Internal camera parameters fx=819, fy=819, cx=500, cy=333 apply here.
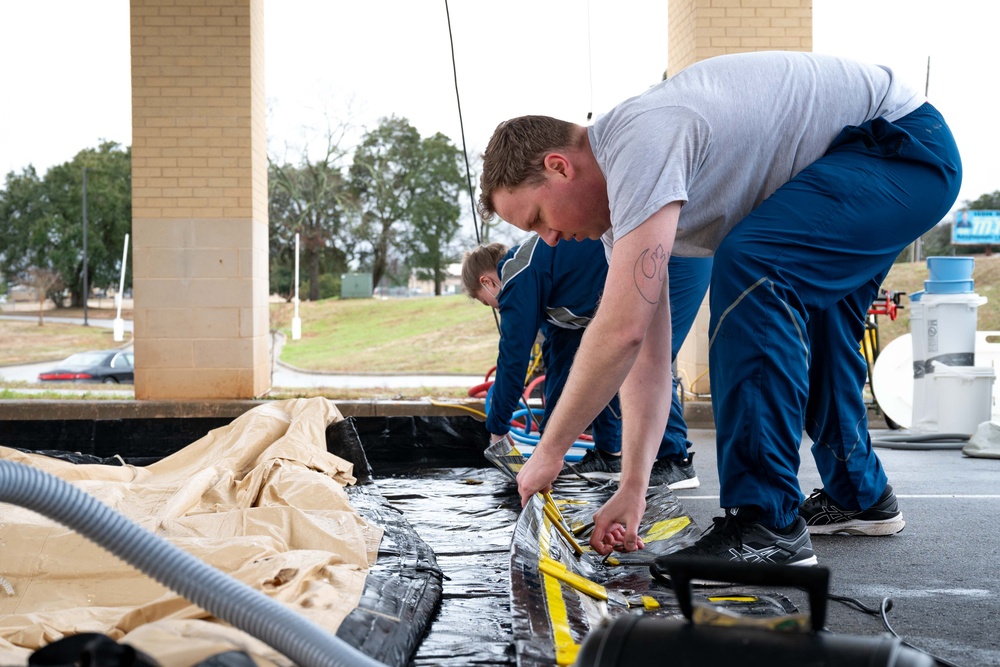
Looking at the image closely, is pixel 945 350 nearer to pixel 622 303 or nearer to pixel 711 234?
pixel 711 234

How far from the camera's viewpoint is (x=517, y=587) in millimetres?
1312

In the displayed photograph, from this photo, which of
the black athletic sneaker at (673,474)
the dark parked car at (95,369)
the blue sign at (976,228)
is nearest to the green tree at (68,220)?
the dark parked car at (95,369)

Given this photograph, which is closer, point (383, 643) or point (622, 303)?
point (383, 643)

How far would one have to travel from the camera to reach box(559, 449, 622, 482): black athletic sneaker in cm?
290

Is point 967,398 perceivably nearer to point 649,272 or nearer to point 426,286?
point 649,272

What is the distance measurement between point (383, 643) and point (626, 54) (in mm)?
14146

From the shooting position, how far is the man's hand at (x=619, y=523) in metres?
1.75

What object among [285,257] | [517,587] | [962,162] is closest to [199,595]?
[517,587]

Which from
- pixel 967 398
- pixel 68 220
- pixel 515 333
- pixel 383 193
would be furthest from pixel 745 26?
pixel 68 220

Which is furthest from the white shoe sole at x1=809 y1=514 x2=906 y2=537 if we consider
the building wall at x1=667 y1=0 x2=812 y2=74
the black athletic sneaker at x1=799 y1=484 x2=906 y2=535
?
the building wall at x1=667 y1=0 x2=812 y2=74

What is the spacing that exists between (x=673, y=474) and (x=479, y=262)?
3.63 ft

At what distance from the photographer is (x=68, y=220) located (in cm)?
1833

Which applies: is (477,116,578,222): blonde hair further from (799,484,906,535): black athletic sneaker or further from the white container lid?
the white container lid

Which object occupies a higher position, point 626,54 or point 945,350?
point 626,54
